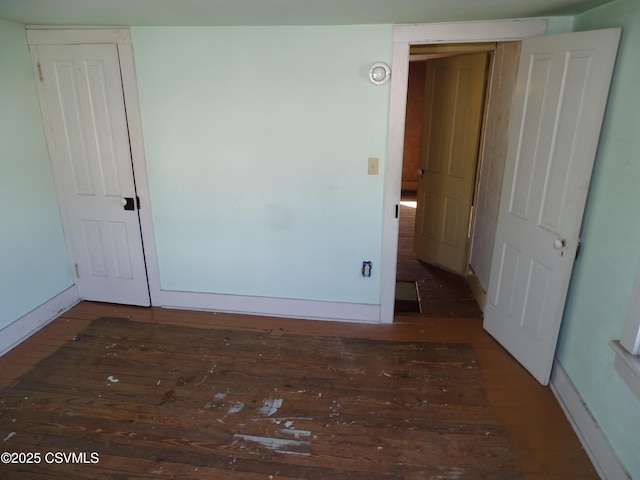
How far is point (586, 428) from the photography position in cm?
205

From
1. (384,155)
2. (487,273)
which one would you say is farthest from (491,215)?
(384,155)

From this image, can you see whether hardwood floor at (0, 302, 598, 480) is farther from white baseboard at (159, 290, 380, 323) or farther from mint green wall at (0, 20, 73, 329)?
mint green wall at (0, 20, 73, 329)

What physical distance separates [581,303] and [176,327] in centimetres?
274

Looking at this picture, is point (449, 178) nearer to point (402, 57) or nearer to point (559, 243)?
point (402, 57)

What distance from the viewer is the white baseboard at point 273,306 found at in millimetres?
3234

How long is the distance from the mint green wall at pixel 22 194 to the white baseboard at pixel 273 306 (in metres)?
0.92

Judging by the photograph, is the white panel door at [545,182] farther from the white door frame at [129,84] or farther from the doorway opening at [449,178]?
the white door frame at [129,84]

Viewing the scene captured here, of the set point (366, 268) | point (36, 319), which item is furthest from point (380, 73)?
point (36, 319)

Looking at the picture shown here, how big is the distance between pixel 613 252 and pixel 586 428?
2.95ft

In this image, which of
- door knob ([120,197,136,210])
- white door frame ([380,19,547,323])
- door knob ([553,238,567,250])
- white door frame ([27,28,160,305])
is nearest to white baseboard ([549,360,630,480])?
door knob ([553,238,567,250])

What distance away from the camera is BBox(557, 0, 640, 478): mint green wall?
1.78m

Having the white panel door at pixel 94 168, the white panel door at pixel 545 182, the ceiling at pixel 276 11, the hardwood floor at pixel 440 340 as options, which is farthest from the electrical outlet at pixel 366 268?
the white panel door at pixel 94 168

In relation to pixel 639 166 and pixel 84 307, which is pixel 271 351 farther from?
pixel 639 166

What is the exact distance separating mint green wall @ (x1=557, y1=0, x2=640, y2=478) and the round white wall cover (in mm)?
1133
